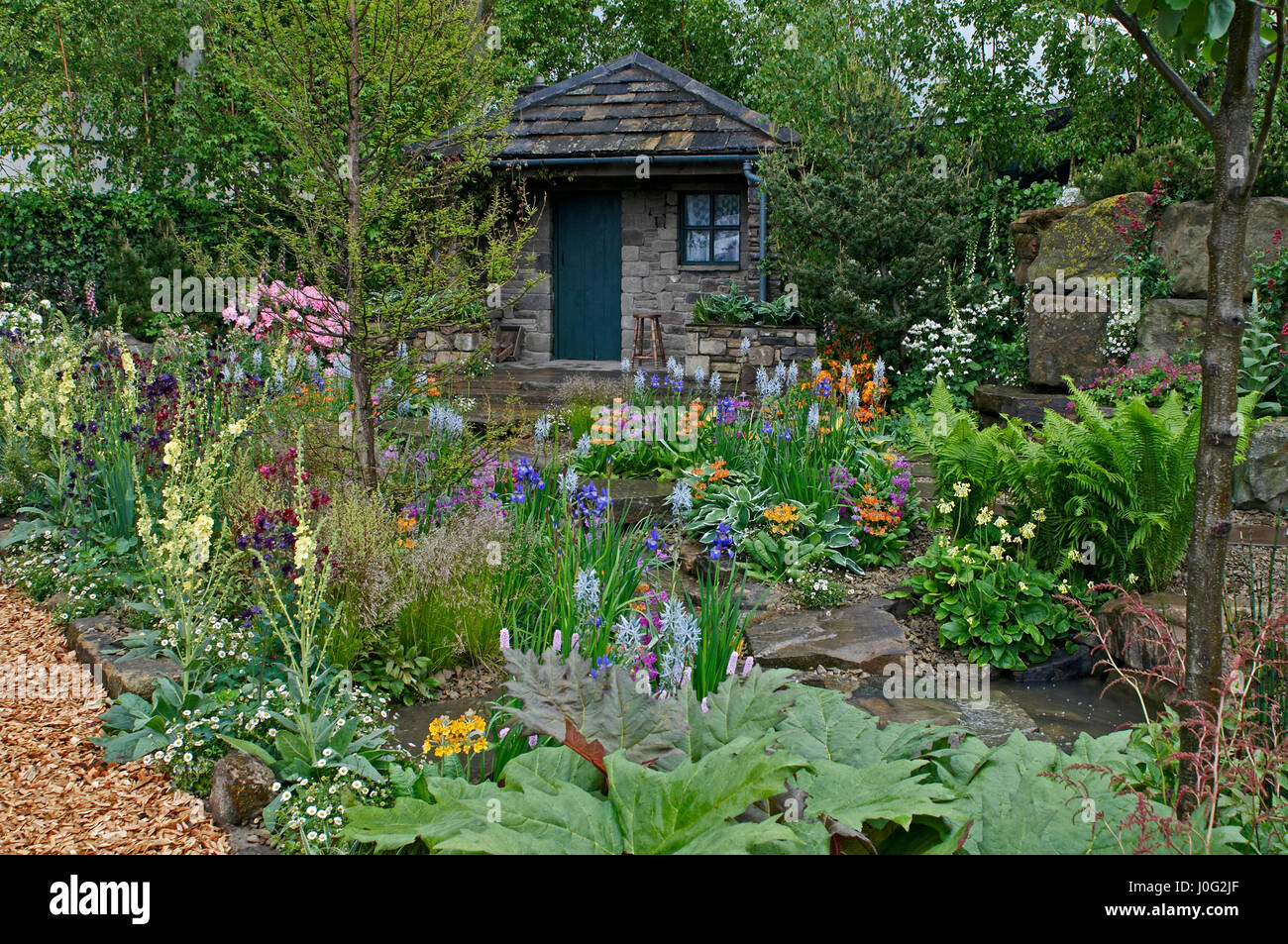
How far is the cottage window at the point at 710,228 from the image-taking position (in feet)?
42.6

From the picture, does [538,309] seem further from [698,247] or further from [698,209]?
[698,209]

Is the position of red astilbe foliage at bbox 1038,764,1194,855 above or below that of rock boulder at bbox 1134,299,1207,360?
below

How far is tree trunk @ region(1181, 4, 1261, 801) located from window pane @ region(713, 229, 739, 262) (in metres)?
11.1

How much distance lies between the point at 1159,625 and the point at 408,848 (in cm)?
190

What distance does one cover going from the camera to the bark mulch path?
2711mm

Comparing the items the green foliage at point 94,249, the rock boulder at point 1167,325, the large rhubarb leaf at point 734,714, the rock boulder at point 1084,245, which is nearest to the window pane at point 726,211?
the rock boulder at point 1084,245

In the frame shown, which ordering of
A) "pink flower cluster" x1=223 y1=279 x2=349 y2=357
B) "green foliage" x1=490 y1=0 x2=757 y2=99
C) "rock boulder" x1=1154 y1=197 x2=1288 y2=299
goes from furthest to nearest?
"green foliage" x1=490 y1=0 x2=757 y2=99 < "rock boulder" x1=1154 y1=197 x2=1288 y2=299 < "pink flower cluster" x1=223 y1=279 x2=349 y2=357

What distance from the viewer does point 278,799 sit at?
276 centimetres

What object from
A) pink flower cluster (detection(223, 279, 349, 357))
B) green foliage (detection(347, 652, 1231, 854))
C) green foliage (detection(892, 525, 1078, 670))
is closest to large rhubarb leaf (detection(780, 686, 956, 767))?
green foliage (detection(347, 652, 1231, 854))

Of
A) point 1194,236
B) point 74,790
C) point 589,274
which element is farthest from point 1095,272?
point 74,790

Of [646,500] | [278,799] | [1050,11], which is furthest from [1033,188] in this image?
[278,799]

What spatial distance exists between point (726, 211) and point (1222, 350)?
11.3 meters

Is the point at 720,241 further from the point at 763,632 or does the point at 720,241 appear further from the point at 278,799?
the point at 278,799

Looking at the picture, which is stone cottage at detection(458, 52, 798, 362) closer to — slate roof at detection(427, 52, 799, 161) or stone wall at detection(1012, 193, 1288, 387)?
slate roof at detection(427, 52, 799, 161)
